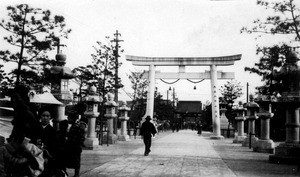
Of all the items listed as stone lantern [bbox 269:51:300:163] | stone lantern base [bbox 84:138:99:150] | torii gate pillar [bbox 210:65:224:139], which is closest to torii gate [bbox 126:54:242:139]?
torii gate pillar [bbox 210:65:224:139]

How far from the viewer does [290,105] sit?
512 inches

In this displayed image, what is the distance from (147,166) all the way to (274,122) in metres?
21.2

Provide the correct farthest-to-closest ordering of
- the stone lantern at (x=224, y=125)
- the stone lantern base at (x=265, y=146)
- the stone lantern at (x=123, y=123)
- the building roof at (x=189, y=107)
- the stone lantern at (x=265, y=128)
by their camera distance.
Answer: the building roof at (x=189, y=107) < the stone lantern at (x=224, y=125) < the stone lantern at (x=123, y=123) < the stone lantern base at (x=265, y=146) < the stone lantern at (x=265, y=128)

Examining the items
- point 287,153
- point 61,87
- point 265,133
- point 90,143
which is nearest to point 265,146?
point 265,133

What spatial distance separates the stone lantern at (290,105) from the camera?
496 inches

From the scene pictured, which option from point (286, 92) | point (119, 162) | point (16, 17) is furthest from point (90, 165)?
point (16, 17)

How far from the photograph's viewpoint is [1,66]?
1959cm

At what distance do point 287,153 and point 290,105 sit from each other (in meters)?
1.59

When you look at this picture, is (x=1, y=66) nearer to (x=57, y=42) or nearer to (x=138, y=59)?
(x=57, y=42)

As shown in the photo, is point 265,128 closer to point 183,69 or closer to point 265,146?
point 265,146

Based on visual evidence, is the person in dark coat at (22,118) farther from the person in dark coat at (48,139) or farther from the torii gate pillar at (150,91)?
the torii gate pillar at (150,91)

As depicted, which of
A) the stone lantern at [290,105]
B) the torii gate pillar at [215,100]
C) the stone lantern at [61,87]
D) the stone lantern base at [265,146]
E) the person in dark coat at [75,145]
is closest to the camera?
the person in dark coat at [75,145]

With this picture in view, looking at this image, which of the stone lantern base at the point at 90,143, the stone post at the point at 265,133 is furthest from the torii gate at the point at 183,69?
the stone lantern base at the point at 90,143

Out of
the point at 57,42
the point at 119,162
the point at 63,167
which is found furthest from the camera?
the point at 57,42
